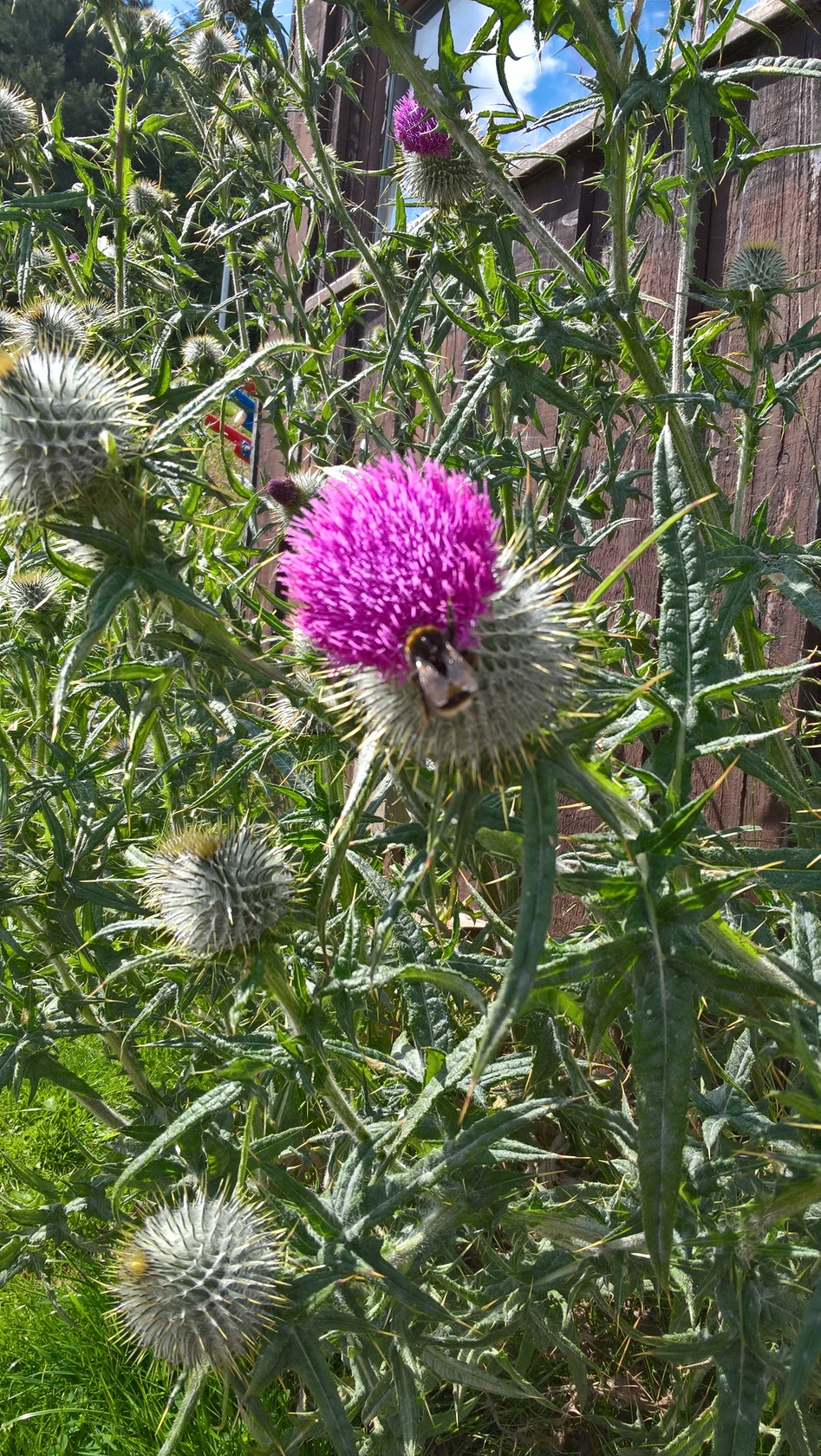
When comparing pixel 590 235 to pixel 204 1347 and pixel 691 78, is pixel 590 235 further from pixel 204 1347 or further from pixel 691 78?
pixel 204 1347

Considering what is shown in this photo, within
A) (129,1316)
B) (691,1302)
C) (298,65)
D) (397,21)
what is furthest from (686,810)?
(298,65)

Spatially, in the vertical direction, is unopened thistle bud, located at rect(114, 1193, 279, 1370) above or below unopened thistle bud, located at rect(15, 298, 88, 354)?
below

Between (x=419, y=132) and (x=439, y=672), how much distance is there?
3096 mm

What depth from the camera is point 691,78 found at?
236 centimetres

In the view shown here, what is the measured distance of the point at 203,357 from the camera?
4871 millimetres

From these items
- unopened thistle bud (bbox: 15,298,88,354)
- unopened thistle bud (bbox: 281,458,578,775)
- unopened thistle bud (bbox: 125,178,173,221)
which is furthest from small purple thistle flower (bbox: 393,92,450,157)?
unopened thistle bud (bbox: 281,458,578,775)

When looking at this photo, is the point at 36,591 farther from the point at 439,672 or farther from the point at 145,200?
the point at 145,200

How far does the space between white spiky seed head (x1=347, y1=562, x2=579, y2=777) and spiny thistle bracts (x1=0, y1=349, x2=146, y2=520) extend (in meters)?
0.70

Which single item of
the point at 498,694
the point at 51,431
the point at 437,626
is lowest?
the point at 498,694

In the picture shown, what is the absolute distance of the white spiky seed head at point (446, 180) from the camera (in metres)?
3.38

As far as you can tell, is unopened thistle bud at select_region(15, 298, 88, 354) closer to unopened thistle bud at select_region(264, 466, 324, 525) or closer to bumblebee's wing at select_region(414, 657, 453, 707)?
unopened thistle bud at select_region(264, 466, 324, 525)

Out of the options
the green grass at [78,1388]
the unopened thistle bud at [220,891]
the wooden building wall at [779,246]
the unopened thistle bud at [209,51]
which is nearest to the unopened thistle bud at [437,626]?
the unopened thistle bud at [220,891]

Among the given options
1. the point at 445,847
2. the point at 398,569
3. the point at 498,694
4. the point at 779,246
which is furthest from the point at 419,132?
the point at 445,847

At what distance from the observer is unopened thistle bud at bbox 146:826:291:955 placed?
214 cm
